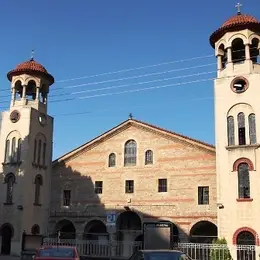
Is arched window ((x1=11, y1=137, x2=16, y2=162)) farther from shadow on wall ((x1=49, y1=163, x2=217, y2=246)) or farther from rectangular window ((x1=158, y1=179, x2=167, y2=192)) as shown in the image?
rectangular window ((x1=158, y1=179, x2=167, y2=192))

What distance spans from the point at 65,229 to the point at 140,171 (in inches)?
337

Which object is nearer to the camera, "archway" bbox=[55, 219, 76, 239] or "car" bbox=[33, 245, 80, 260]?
"car" bbox=[33, 245, 80, 260]

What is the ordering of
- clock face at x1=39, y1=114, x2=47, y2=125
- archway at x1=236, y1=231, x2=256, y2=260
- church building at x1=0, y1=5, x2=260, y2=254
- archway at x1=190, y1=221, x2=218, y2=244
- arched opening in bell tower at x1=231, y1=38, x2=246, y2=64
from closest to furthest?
archway at x1=236, y1=231, x2=256, y2=260 → church building at x1=0, y1=5, x2=260, y2=254 → arched opening in bell tower at x1=231, y1=38, x2=246, y2=64 → archway at x1=190, y1=221, x2=218, y2=244 → clock face at x1=39, y1=114, x2=47, y2=125

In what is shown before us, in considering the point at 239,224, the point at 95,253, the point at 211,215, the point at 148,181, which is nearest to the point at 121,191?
the point at 148,181

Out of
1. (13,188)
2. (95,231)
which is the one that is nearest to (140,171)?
(95,231)

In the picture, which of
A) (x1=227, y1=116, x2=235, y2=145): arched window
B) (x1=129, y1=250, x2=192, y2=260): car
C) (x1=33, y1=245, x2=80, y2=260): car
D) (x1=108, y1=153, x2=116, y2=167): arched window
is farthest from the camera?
(x1=108, y1=153, x2=116, y2=167): arched window

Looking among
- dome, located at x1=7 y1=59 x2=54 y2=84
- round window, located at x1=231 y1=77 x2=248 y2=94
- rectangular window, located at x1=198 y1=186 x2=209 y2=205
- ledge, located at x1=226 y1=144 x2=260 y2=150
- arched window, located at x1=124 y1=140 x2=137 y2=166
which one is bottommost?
rectangular window, located at x1=198 y1=186 x2=209 y2=205

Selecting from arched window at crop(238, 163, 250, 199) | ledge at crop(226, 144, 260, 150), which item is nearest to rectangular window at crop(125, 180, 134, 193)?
ledge at crop(226, 144, 260, 150)

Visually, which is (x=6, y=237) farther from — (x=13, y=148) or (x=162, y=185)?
(x=162, y=185)

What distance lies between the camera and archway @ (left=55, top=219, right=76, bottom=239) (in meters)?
36.5

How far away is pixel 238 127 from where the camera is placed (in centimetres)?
2983

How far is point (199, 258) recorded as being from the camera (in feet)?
93.6

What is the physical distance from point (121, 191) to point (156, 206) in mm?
3212

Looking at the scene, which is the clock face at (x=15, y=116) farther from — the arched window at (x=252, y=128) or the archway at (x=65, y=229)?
the arched window at (x=252, y=128)
